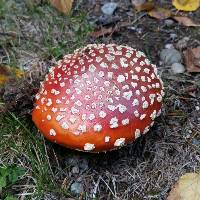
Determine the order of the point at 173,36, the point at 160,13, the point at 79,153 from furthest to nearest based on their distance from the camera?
the point at 160,13, the point at 173,36, the point at 79,153

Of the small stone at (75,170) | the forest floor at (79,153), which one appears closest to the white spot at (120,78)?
the forest floor at (79,153)

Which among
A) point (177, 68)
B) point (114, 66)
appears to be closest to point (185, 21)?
point (177, 68)

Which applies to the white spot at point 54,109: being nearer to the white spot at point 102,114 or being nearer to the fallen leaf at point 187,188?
the white spot at point 102,114

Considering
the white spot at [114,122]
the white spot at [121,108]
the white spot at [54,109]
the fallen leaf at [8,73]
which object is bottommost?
the white spot at [114,122]

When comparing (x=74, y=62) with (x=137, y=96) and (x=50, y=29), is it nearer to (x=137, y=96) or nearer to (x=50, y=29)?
(x=137, y=96)

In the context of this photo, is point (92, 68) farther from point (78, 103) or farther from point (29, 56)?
point (29, 56)

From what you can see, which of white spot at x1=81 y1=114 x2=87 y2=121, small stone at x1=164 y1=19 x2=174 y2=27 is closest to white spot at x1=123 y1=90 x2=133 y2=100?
white spot at x1=81 y1=114 x2=87 y2=121

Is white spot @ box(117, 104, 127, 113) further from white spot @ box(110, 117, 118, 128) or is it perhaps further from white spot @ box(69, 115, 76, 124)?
white spot @ box(69, 115, 76, 124)
